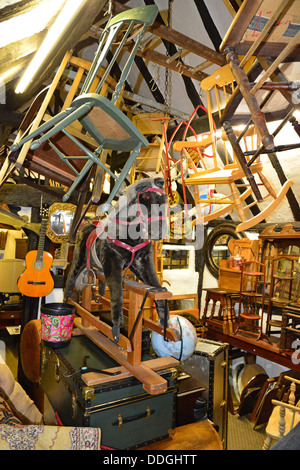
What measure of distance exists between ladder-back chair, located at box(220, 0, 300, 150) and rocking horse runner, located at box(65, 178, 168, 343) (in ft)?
2.53

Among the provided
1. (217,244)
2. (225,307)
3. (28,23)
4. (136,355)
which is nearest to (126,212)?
(136,355)

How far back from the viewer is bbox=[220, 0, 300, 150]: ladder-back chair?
1.35m

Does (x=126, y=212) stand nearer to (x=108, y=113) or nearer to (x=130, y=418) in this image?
(x=108, y=113)

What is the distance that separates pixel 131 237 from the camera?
1.86 meters

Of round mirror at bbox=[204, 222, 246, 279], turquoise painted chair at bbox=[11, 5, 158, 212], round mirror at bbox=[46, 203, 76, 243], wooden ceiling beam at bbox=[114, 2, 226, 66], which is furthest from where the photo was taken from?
round mirror at bbox=[204, 222, 246, 279]

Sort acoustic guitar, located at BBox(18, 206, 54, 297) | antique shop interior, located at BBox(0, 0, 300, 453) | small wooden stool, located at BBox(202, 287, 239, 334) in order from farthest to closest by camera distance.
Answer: small wooden stool, located at BBox(202, 287, 239, 334), acoustic guitar, located at BBox(18, 206, 54, 297), antique shop interior, located at BBox(0, 0, 300, 453)

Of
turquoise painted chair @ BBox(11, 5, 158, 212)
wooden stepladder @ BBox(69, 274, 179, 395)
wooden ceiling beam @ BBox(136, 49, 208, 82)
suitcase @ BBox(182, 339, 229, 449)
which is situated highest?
wooden ceiling beam @ BBox(136, 49, 208, 82)

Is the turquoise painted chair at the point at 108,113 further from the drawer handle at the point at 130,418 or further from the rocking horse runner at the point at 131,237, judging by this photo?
the drawer handle at the point at 130,418

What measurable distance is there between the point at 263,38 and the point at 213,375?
2.92m

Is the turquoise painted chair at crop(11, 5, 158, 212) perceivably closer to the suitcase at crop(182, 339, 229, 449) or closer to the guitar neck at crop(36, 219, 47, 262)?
the suitcase at crop(182, 339, 229, 449)

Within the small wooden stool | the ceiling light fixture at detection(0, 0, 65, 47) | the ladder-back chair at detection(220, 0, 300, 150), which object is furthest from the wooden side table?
the ceiling light fixture at detection(0, 0, 65, 47)

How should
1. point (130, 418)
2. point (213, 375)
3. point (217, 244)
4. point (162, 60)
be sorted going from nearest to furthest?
point (130, 418), point (213, 375), point (162, 60), point (217, 244)

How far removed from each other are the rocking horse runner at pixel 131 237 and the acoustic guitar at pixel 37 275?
2.34 metres
